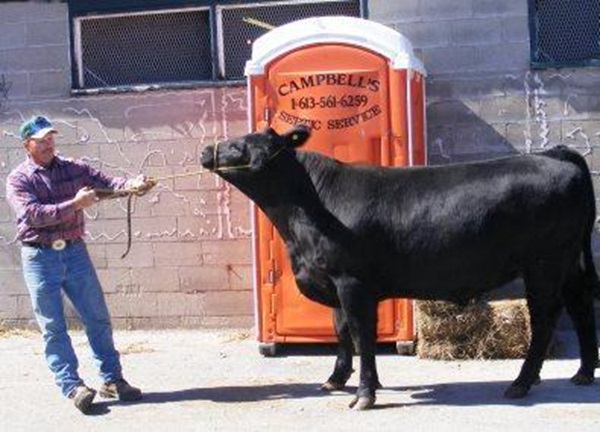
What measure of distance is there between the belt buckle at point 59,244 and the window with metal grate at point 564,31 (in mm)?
4424

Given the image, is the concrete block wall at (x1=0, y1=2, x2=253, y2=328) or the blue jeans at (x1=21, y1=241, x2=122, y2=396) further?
the concrete block wall at (x1=0, y1=2, x2=253, y2=328)

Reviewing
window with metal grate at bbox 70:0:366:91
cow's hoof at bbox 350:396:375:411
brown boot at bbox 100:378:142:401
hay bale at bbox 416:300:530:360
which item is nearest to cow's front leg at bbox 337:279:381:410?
cow's hoof at bbox 350:396:375:411

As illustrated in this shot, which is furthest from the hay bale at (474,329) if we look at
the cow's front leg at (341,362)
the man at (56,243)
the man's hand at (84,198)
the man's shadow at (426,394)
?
the man's hand at (84,198)

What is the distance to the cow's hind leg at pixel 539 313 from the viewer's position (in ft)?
22.7

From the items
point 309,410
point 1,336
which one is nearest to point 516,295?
point 309,410


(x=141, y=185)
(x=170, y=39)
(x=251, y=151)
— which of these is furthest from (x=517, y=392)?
(x=170, y=39)

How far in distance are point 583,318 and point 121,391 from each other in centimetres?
327

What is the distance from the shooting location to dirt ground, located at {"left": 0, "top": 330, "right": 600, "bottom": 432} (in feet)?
21.7

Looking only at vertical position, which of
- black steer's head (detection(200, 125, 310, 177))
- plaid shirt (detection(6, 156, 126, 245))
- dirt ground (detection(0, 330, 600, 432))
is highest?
black steer's head (detection(200, 125, 310, 177))

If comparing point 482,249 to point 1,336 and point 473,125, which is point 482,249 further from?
point 1,336

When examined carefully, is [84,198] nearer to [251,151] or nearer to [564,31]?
[251,151]

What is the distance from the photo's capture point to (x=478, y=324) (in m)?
8.14

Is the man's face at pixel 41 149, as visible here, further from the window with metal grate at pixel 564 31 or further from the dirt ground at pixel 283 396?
the window with metal grate at pixel 564 31

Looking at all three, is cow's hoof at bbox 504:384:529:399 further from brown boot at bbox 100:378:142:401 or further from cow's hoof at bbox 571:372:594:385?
brown boot at bbox 100:378:142:401
